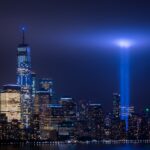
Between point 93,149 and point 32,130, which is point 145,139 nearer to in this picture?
point 32,130

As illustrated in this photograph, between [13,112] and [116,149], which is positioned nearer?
[116,149]

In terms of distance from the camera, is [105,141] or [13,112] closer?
[105,141]

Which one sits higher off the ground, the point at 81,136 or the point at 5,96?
the point at 5,96

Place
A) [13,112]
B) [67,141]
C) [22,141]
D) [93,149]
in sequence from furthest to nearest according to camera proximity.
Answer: [13,112] < [67,141] < [22,141] < [93,149]

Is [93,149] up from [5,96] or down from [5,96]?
down

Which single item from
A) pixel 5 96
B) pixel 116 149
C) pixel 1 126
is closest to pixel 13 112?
pixel 5 96

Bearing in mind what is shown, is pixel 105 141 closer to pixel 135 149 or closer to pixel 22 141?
pixel 22 141

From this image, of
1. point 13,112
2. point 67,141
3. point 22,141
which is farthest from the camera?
point 13,112

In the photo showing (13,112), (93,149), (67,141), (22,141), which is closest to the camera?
(93,149)

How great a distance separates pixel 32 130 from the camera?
104000 mm

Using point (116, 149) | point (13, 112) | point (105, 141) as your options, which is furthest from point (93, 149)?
point (13, 112)

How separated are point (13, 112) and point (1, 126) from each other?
38.1 ft

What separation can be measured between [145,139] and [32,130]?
19.2 metres

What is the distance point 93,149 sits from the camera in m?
76.2
